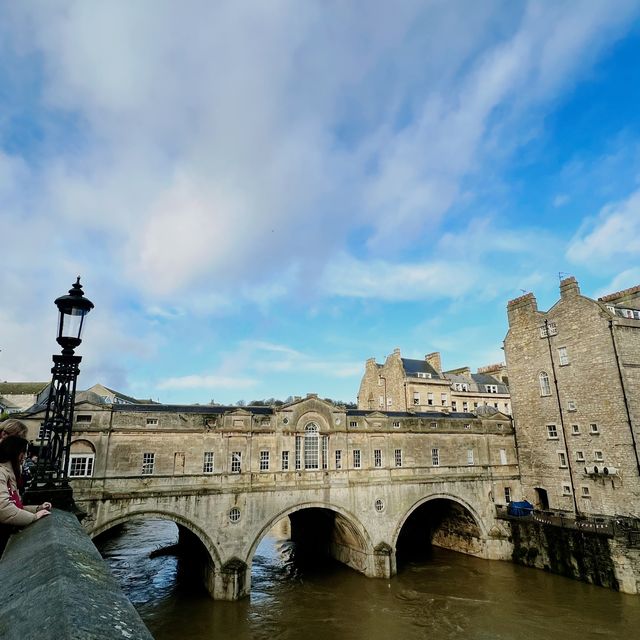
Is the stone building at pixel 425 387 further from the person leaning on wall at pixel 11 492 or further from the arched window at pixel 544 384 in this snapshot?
the person leaning on wall at pixel 11 492

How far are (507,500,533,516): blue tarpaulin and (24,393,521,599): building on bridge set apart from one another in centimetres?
138

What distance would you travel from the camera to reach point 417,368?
50.5 meters

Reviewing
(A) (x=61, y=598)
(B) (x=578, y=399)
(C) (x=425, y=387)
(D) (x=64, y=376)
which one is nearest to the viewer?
(A) (x=61, y=598)

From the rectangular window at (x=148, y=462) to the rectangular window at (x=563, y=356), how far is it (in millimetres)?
30195

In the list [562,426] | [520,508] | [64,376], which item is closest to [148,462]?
[64,376]

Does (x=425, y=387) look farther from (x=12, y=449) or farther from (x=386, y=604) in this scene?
(x=12, y=449)

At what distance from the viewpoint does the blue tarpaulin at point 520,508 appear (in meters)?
32.3

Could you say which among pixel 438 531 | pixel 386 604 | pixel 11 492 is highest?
pixel 11 492

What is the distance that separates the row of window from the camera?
30953 mm

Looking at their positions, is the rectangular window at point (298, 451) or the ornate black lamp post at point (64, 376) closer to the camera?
the ornate black lamp post at point (64, 376)

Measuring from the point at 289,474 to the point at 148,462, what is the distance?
28.1 ft

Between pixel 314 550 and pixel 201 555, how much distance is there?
39.2ft

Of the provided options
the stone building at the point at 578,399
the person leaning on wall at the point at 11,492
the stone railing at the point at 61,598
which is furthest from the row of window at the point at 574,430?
the stone railing at the point at 61,598

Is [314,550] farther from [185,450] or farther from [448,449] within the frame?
[185,450]
